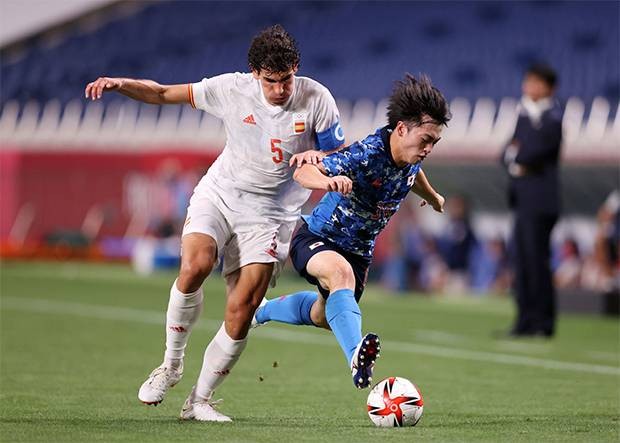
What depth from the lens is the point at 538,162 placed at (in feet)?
38.2

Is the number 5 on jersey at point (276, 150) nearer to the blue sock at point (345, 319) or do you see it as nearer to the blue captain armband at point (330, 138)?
the blue captain armband at point (330, 138)

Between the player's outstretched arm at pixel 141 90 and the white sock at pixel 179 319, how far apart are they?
906 millimetres

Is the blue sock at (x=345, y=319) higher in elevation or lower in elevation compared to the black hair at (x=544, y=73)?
lower


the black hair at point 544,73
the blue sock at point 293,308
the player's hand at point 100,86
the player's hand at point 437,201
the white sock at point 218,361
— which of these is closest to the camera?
the player's hand at point 100,86

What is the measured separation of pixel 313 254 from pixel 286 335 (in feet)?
18.2

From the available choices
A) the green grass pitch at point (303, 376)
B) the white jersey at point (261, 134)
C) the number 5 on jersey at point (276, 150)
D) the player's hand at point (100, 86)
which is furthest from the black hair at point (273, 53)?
the green grass pitch at point (303, 376)

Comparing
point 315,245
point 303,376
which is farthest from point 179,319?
point 303,376

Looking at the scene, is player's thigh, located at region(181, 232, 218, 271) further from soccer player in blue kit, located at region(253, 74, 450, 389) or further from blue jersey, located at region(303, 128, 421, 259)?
blue jersey, located at region(303, 128, 421, 259)

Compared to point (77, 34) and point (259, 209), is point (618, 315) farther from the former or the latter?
point (77, 34)

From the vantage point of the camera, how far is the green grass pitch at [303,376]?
577 centimetres

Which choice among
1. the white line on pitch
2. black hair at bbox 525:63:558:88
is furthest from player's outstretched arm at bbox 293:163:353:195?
black hair at bbox 525:63:558:88

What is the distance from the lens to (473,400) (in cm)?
728

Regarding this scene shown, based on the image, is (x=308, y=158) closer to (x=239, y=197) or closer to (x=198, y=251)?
(x=239, y=197)

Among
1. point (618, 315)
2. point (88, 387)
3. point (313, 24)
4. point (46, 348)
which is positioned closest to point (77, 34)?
point (313, 24)
